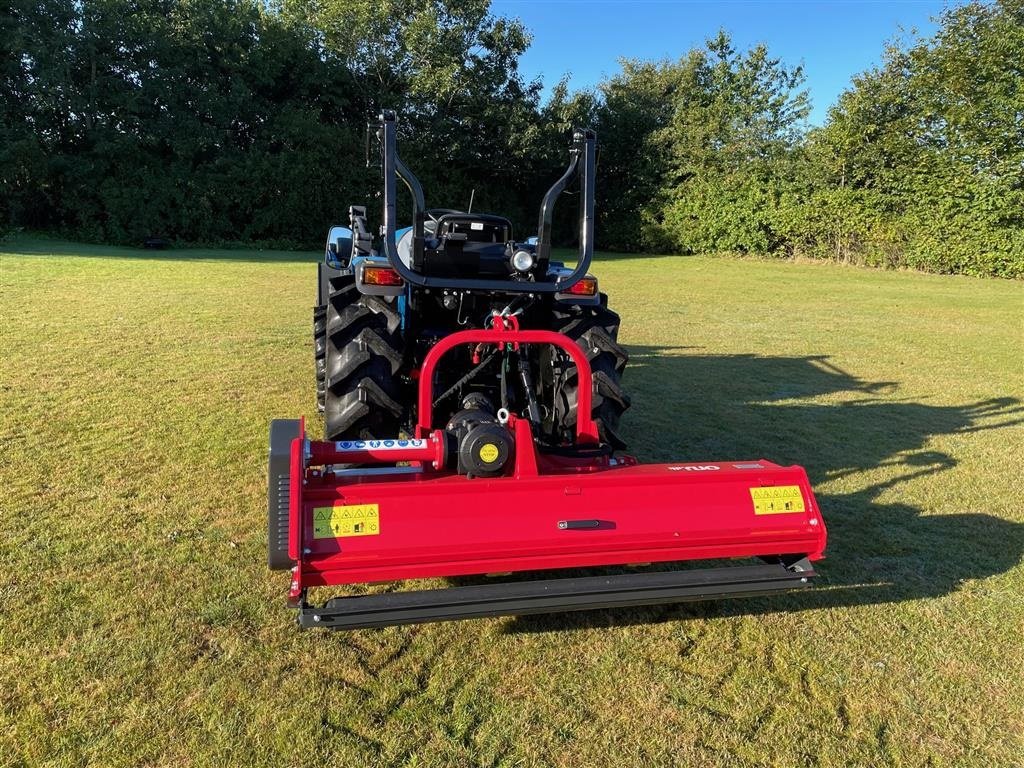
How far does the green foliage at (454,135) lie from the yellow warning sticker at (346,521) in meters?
22.2

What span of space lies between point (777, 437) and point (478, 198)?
22346 millimetres

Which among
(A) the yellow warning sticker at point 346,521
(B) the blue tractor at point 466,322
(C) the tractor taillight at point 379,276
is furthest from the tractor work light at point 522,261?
(A) the yellow warning sticker at point 346,521

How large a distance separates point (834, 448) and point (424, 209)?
3.61 meters

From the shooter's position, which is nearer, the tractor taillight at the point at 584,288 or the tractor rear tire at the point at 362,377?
the tractor rear tire at the point at 362,377

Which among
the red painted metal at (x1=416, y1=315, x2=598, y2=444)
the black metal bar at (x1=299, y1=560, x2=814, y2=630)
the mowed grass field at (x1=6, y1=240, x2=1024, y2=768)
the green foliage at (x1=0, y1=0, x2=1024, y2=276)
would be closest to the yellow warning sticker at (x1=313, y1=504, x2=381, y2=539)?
the black metal bar at (x1=299, y1=560, x2=814, y2=630)

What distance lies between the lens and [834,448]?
5.23 meters

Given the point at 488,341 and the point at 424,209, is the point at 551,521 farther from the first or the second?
the point at 424,209

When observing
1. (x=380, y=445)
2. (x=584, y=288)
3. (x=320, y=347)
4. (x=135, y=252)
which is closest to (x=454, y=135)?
(x=135, y=252)

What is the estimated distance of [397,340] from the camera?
12.6ft

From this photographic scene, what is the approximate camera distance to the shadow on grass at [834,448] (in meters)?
3.27

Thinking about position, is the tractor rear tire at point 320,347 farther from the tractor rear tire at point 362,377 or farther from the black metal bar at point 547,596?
the black metal bar at point 547,596

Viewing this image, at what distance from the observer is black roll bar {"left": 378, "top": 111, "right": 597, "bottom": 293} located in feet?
10.6

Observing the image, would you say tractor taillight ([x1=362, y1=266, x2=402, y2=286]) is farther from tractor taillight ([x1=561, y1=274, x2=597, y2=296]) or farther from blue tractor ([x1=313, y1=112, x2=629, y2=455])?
tractor taillight ([x1=561, y1=274, x2=597, y2=296])

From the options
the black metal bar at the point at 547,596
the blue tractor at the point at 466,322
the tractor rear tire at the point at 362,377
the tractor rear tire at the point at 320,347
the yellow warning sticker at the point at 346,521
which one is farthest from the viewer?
the tractor rear tire at the point at 320,347
